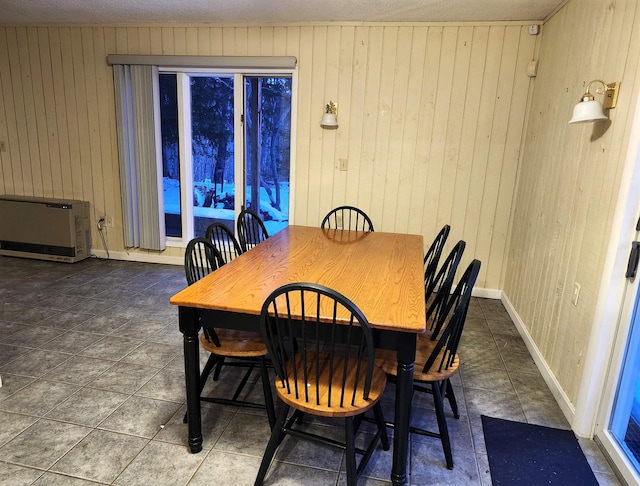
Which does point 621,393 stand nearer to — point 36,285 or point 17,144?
point 36,285

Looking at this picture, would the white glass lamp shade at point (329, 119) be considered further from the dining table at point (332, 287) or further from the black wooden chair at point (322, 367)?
the black wooden chair at point (322, 367)

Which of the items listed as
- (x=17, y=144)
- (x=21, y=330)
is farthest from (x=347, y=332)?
(x=17, y=144)

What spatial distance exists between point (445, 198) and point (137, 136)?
316 centimetres

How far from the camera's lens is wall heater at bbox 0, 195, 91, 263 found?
4.40 meters

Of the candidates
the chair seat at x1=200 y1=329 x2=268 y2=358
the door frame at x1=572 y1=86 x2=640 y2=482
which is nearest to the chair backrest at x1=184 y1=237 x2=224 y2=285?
the chair seat at x1=200 y1=329 x2=268 y2=358

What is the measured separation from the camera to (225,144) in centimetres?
435

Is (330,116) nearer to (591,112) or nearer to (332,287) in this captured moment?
(591,112)

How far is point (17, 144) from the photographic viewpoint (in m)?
4.59

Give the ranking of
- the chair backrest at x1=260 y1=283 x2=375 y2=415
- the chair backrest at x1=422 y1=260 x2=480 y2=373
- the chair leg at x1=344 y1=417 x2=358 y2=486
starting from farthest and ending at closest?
the chair backrest at x1=422 y1=260 x2=480 y2=373 < the chair leg at x1=344 y1=417 x2=358 y2=486 < the chair backrest at x1=260 y1=283 x2=375 y2=415

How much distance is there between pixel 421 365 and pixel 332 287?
501 mm

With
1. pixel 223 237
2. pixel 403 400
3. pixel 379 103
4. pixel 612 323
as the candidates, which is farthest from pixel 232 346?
pixel 379 103

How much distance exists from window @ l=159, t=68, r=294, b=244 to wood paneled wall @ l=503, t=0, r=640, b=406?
2.20m

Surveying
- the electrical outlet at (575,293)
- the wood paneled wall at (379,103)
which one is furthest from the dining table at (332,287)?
the wood paneled wall at (379,103)

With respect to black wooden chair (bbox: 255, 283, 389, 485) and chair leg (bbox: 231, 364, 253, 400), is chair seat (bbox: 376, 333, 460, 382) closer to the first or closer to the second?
black wooden chair (bbox: 255, 283, 389, 485)
